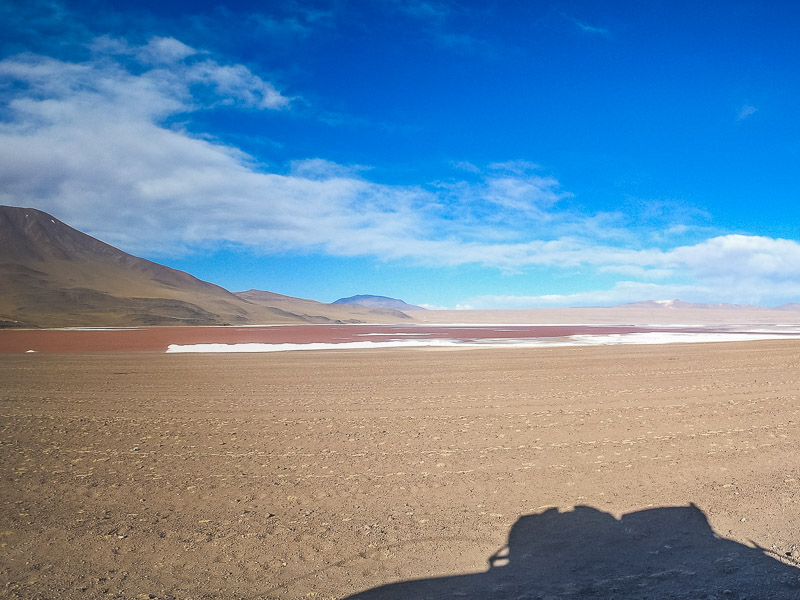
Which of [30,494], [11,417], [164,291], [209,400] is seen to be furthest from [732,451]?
[164,291]

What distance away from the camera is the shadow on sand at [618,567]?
151 inches

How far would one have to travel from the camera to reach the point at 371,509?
5.40m

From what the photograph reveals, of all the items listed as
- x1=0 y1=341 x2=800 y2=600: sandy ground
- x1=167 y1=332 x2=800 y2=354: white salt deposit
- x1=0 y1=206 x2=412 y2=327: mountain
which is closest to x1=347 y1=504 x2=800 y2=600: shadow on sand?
x1=0 y1=341 x2=800 y2=600: sandy ground

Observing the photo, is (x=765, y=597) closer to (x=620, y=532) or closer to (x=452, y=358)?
(x=620, y=532)

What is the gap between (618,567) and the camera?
4207mm

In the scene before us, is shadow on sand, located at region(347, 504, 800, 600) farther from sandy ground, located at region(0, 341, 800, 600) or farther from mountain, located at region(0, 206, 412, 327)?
mountain, located at region(0, 206, 412, 327)

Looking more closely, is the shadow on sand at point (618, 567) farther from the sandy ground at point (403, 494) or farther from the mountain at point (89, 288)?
the mountain at point (89, 288)

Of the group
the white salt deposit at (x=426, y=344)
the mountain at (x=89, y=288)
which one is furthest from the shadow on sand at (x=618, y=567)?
the mountain at (x=89, y=288)

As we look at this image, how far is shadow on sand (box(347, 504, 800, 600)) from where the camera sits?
12.6 feet

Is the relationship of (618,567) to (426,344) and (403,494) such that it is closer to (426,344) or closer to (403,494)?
(403,494)

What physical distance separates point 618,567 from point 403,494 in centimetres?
234

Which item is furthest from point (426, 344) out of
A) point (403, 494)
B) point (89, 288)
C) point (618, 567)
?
point (89, 288)

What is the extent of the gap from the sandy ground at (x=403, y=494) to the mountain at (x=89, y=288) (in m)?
64.9

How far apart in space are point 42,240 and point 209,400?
157 meters
